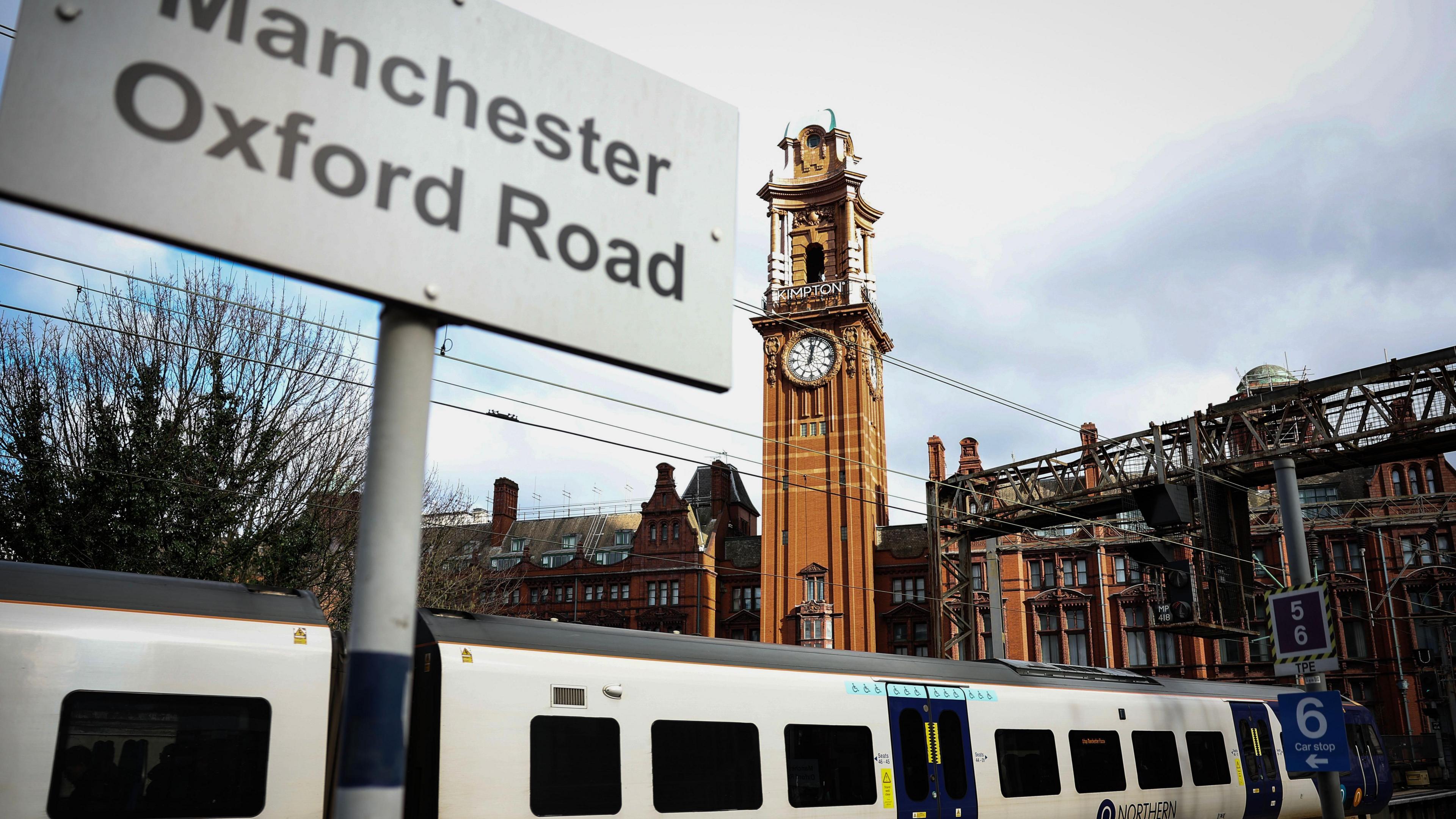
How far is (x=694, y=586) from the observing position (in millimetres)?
56562

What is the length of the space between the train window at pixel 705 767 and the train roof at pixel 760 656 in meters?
0.68

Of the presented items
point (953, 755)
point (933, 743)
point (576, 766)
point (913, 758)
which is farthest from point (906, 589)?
point (576, 766)

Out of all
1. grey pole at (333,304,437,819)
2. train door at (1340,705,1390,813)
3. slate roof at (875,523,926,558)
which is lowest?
train door at (1340,705,1390,813)

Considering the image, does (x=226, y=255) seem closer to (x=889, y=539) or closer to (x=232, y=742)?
(x=232, y=742)

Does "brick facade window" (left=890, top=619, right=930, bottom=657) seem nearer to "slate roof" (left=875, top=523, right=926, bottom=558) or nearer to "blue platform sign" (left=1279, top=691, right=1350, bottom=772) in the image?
"slate roof" (left=875, top=523, right=926, bottom=558)

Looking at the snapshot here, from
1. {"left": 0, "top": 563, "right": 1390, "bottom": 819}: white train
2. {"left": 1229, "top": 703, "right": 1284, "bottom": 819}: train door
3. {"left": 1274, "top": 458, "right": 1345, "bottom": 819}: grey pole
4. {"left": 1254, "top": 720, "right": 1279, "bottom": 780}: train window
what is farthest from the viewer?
{"left": 1254, "top": 720, "right": 1279, "bottom": 780}: train window

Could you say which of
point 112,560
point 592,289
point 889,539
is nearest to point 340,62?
point 592,289

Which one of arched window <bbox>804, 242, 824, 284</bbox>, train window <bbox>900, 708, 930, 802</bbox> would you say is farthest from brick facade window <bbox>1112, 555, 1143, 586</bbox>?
train window <bbox>900, 708, 930, 802</bbox>

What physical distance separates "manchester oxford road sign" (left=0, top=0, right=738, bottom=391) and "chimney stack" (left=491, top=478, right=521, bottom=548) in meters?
66.8

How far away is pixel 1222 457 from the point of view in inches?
749

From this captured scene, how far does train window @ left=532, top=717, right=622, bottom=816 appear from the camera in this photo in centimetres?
872

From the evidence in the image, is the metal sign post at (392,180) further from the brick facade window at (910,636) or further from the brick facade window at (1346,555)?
the brick facade window at (1346,555)

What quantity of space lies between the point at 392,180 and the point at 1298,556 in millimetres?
11711

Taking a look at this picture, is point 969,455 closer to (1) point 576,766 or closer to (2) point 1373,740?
(2) point 1373,740
